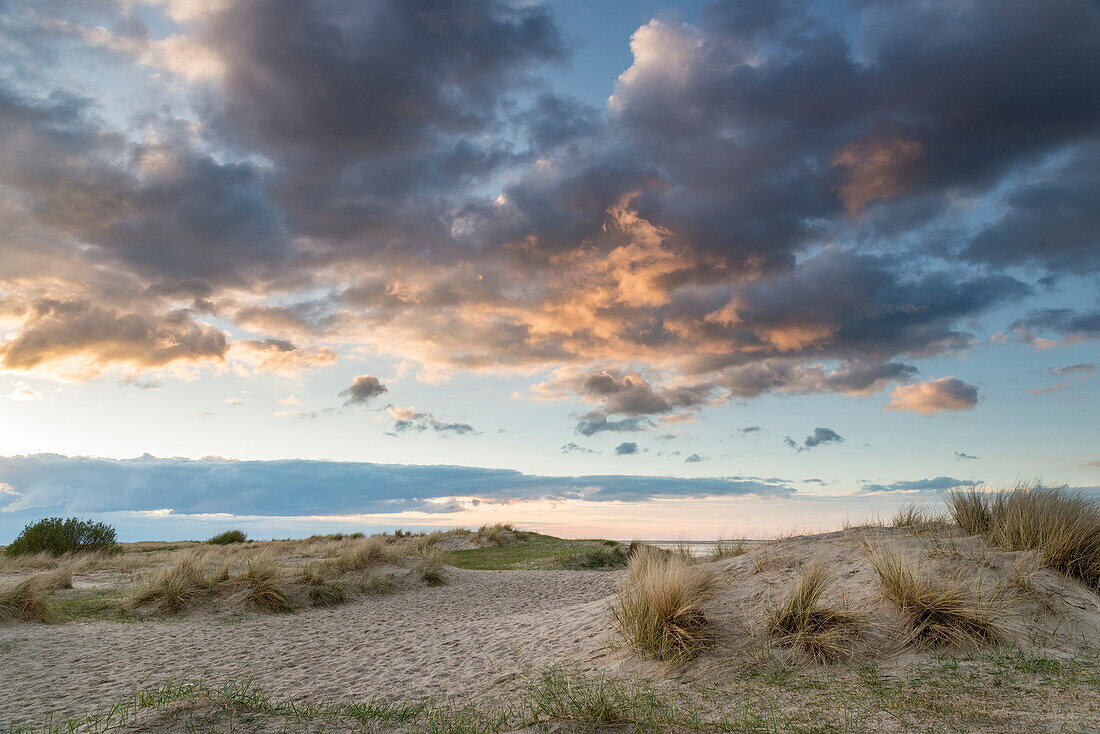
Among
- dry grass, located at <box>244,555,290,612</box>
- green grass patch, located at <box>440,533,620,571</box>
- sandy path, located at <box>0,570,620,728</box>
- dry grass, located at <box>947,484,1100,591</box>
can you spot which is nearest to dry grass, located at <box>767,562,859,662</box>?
sandy path, located at <box>0,570,620,728</box>

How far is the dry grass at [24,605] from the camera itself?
9.55 metres

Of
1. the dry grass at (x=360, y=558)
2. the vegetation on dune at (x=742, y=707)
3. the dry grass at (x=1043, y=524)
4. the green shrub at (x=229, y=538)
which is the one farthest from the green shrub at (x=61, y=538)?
the dry grass at (x=1043, y=524)

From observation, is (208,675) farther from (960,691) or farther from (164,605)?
(960,691)

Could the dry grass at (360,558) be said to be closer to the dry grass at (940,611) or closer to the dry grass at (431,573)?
the dry grass at (431,573)

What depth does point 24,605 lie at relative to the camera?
31.8 ft

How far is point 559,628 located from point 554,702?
10.5ft

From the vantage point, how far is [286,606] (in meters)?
11.6

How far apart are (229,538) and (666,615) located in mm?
33647

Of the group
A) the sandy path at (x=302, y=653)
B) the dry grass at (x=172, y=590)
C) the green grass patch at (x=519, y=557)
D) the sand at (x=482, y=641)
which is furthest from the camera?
the green grass patch at (x=519, y=557)

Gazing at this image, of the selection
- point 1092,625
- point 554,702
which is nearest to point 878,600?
point 1092,625

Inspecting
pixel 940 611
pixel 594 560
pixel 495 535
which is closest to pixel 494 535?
pixel 495 535

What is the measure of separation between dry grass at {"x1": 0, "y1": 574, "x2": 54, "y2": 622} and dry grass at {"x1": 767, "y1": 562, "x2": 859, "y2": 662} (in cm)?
1145

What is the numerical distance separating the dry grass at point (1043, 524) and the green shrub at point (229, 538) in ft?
112

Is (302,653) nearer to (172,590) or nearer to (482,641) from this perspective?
(482,641)
